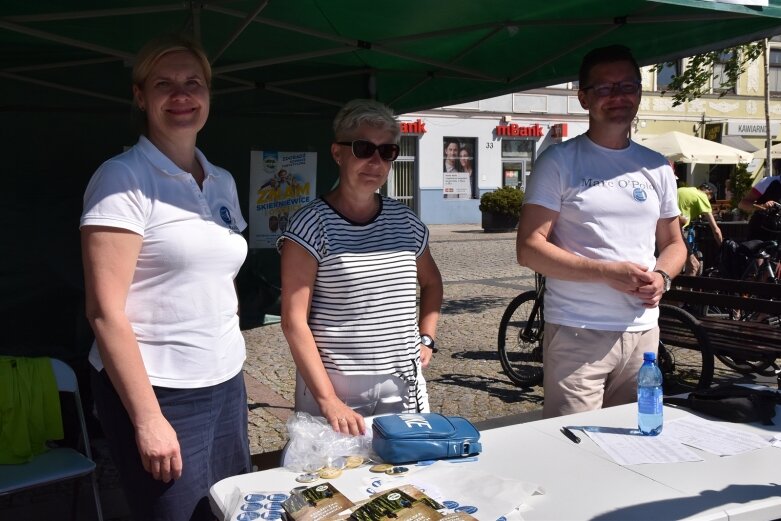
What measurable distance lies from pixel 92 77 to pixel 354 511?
15.5ft

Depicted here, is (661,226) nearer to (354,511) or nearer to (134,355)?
(354,511)

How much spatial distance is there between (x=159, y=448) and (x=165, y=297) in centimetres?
38

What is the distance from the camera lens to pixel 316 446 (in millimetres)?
2090

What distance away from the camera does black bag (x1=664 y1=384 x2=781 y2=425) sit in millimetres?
2459

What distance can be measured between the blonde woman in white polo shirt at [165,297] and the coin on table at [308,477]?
31 cm

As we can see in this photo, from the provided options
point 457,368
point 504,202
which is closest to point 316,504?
point 457,368

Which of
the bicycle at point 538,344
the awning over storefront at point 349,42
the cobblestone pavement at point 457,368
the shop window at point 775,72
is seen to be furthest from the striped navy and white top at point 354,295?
the shop window at point 775,72

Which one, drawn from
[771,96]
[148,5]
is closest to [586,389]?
[148,5]

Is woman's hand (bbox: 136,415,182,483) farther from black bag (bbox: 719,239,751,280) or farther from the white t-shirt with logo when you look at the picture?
black bag (bbox: 719,239,751,280)

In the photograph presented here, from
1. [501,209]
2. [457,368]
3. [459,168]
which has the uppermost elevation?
[459,168]

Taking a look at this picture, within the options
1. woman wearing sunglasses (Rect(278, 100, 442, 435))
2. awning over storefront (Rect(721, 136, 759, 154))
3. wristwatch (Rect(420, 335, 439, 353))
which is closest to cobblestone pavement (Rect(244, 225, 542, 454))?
wristwatch (Rect(420, 335, 439, 353))

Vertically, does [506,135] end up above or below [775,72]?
below

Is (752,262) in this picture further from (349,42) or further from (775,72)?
(775,72)

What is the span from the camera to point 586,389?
2713 millimetres
